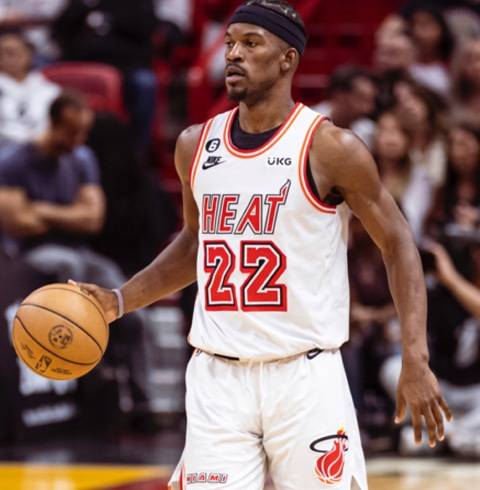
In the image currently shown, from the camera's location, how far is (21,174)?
940cm

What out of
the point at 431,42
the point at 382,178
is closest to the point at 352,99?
the point at 382,178

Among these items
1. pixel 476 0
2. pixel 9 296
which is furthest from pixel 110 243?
pixel 476 0

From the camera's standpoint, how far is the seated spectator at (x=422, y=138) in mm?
9477

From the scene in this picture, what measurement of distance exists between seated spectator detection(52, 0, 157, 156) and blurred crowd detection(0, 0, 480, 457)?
0.07 ft

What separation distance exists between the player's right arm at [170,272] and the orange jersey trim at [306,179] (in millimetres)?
482

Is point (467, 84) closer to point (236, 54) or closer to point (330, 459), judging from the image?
point (236, 54)

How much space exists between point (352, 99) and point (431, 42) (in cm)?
156

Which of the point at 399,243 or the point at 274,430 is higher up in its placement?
the point at 399,243

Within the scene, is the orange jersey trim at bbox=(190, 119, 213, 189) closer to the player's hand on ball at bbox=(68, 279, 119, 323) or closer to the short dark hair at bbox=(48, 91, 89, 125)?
the player's hand on ball at bbox=(68, 279, 119, 323)

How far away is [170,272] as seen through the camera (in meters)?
5.04

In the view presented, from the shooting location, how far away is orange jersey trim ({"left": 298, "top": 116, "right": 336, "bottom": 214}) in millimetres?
4543

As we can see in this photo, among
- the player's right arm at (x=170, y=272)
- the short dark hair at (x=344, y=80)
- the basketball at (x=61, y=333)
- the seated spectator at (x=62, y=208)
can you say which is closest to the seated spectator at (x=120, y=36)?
the seated spectator at (x=62, y=208)

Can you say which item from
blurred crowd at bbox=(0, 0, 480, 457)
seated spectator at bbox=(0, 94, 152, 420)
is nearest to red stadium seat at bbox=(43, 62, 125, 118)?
blurred crowd at bbox=(0, 0, 480, 457)

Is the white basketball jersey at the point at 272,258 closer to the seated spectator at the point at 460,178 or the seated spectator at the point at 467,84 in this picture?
the seated spectator at the point at 460,178
